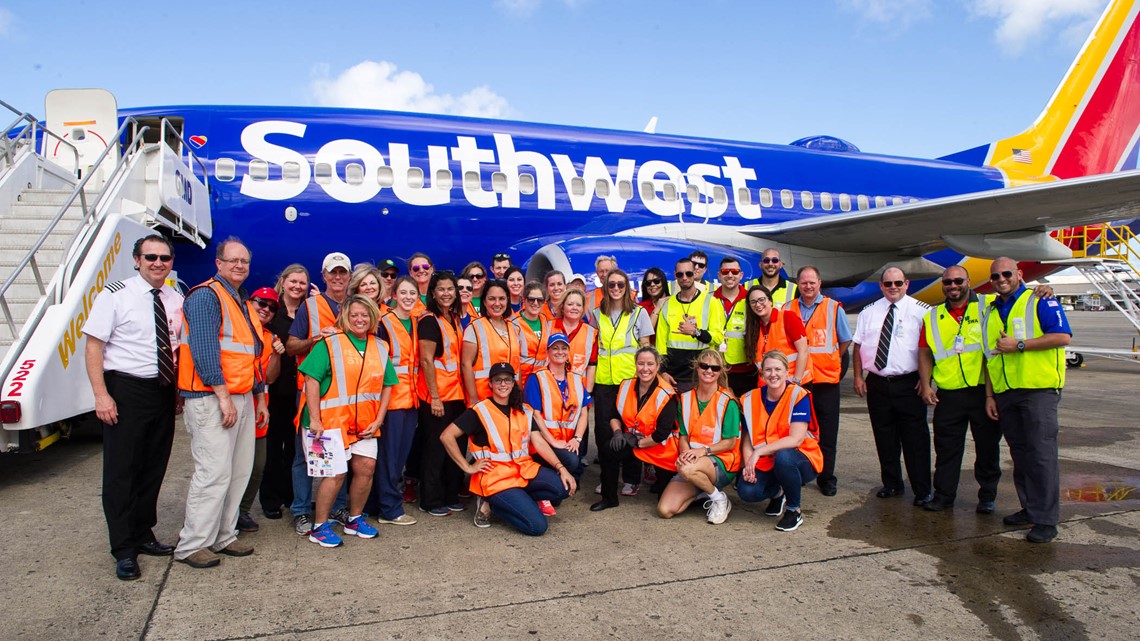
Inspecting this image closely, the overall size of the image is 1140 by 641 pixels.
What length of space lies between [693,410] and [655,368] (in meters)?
0.37

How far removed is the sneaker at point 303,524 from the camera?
4.12m

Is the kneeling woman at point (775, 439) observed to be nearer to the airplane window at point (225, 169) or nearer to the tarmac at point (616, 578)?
the tarmac at point (616, 578)

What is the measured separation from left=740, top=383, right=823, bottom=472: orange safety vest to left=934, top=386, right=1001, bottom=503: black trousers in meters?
0.82

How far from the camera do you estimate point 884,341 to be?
500 centimetres

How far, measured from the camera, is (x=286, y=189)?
8102 millimetres

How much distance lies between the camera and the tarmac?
115 inches

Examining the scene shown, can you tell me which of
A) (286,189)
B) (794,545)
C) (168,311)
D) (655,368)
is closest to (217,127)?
(286,189)

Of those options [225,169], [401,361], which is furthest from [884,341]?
[225,169]

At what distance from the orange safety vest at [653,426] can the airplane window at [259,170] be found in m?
5.46

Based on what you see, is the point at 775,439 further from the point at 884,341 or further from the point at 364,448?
the point at 364,448

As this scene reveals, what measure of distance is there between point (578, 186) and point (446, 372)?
544 centimetres

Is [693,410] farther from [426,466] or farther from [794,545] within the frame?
[426,466]

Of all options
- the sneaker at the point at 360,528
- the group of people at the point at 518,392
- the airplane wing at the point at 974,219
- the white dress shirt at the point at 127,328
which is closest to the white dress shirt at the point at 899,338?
the group of people at the point at 518,392

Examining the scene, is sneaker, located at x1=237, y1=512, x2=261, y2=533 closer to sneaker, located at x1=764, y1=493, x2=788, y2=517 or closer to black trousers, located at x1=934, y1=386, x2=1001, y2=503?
sneaker, located at x1=764, y1=493, x2=788, y2=517
